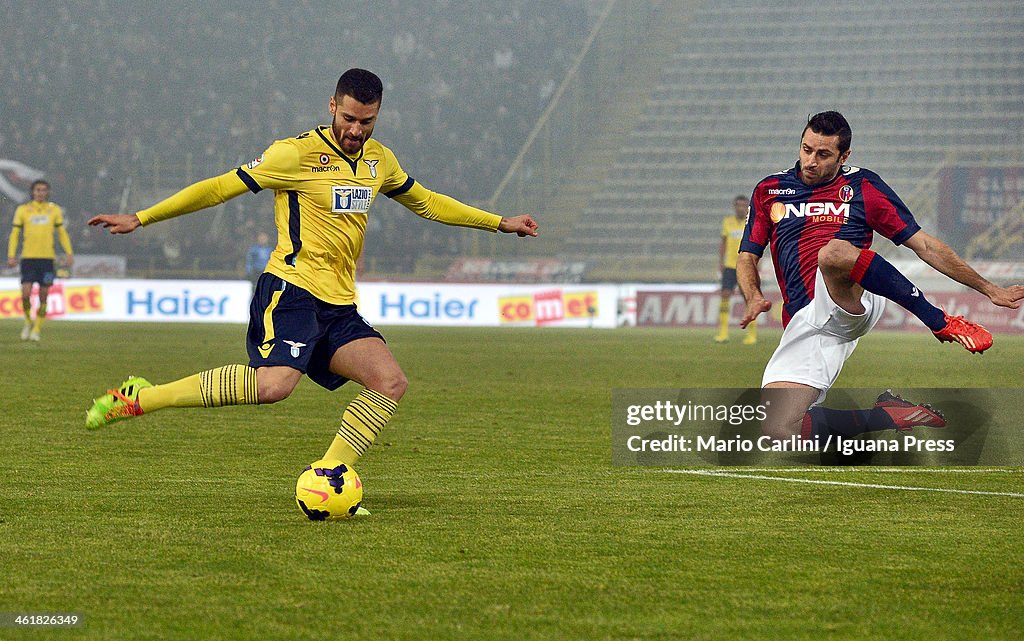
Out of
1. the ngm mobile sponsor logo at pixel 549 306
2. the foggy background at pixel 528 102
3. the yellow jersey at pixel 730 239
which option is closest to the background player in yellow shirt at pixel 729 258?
the yellow jersey at pixel 730 239

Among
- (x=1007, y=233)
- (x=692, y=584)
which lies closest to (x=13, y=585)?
(x=692, y=584)

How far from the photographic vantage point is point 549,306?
3209cm

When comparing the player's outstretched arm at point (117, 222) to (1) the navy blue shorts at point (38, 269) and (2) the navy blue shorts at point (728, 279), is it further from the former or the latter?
(2) the navy blue shorts at point (728, 279)

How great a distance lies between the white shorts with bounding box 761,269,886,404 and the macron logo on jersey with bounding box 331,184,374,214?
2549 mm

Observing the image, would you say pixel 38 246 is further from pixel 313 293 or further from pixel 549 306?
pixel 313 293

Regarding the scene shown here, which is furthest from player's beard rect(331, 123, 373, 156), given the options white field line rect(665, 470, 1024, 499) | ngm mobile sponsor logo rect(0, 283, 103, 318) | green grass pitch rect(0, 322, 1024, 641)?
ngm mobile sponsor logo rect(0, 283, 103, 318)

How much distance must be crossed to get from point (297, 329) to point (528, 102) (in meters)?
37.6

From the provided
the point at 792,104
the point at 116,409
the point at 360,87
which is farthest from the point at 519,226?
the point at 792,104

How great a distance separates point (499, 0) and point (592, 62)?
14.4ft

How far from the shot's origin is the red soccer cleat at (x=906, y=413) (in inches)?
309

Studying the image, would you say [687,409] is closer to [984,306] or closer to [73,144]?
[984,306]

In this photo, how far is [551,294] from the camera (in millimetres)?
32156

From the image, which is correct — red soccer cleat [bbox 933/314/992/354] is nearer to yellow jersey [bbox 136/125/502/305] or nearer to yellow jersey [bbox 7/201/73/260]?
yellow jersey [bbox 136/125/502/305]

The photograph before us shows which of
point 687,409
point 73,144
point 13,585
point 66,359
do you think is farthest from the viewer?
point 73,144
